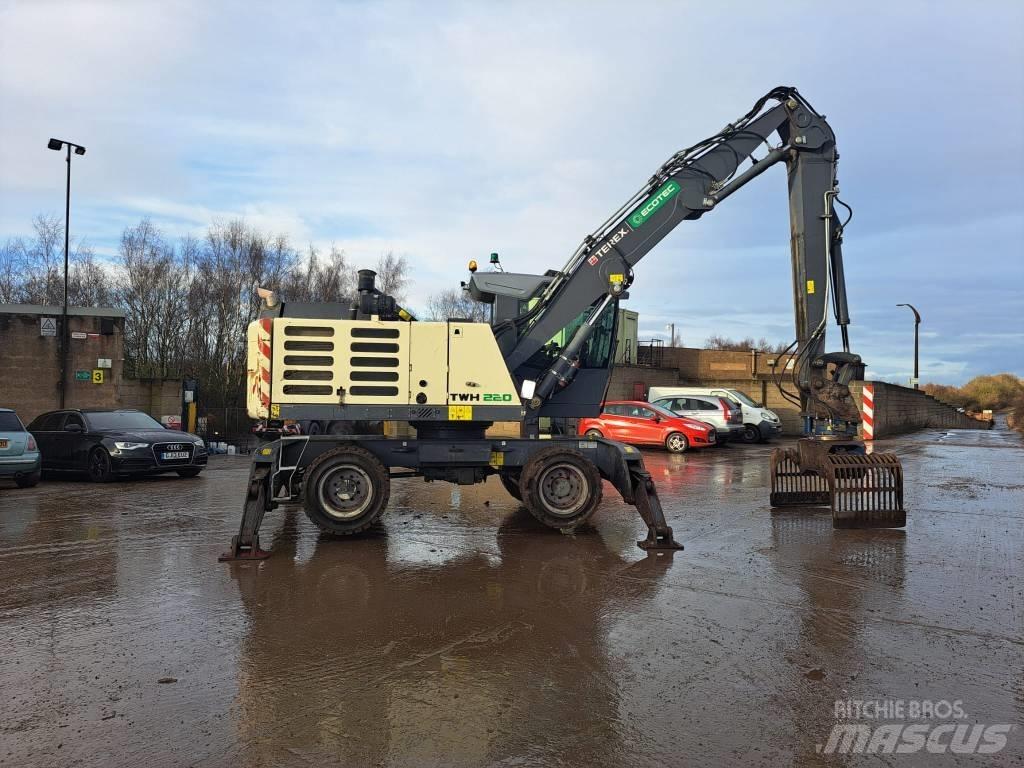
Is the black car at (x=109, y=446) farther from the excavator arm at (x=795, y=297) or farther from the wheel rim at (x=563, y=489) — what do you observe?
the wheel rim at (x=563, y=489)

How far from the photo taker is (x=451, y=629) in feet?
17.3

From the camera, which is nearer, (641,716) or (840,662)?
(641,716)

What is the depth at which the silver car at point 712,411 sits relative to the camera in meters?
24.5

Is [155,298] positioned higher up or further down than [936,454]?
higher up

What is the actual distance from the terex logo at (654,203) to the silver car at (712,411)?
590 inches

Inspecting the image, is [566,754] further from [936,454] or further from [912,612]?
[936,454]

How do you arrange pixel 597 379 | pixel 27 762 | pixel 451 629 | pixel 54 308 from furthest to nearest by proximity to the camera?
pixel 54 308, pixel 597 379, pixel 451 629, pixel 27 762

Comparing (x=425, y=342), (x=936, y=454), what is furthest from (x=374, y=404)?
(x=936, y=454)

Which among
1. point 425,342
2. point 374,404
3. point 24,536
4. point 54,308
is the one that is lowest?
point 24,536

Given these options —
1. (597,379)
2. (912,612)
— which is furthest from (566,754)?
(597,379)

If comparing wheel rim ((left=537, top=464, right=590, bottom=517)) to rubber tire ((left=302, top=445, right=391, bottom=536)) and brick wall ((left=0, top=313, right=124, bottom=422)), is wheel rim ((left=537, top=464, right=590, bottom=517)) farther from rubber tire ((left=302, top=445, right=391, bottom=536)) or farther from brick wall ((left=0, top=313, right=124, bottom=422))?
brick wall ((left=0, top=313, right=124, bottom=422))

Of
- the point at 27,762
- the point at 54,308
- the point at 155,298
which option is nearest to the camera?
the point at 27,762

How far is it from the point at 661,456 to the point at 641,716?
16968 millimetres

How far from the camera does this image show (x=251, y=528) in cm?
759
